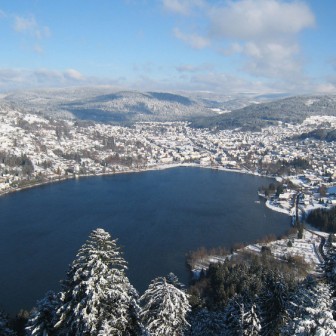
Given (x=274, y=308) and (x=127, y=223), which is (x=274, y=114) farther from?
(x=274, y=308)

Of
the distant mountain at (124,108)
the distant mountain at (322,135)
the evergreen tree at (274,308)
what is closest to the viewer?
the evergreen tree at (274,308)

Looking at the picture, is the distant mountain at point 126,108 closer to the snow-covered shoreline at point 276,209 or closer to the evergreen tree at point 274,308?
the snow-covered shoreline at point 276,209

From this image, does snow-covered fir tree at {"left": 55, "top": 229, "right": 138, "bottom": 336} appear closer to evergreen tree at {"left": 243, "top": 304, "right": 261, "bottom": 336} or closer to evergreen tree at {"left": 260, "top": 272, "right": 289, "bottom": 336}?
evergreen tree at {"left": 243, "top": 304, "right": 261, "bottom": 336}

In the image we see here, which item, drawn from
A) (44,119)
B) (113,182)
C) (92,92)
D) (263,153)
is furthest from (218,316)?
(92,92)

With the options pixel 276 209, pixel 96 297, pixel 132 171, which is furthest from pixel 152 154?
pixel 96 297

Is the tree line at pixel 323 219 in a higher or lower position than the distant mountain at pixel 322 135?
higher

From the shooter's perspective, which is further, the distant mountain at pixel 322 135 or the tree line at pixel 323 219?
the distant mountain at pixel 322 135

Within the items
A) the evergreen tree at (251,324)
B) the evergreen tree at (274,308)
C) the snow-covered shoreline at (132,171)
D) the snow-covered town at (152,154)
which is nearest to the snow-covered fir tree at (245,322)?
the evergreen tree at (251,324)
